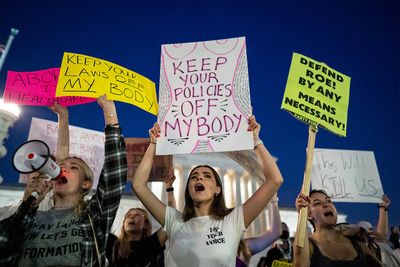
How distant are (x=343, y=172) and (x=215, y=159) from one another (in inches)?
986

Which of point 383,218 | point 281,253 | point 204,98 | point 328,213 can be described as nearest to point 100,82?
point 204,98

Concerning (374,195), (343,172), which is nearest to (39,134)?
(343,172)

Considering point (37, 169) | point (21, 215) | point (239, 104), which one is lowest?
point (21, 215)

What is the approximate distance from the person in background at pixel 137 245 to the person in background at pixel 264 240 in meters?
1.01

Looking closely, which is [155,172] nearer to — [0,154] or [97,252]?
[97,252]

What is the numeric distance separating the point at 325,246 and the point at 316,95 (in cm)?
131

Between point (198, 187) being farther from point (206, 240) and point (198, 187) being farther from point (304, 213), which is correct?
point (304, 213)

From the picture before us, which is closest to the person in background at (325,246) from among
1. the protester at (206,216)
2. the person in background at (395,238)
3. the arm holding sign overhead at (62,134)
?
the protester at (206,216)

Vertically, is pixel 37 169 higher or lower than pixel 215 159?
lower

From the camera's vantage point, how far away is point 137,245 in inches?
114

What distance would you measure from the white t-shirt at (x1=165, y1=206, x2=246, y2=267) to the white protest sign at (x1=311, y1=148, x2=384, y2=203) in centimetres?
257

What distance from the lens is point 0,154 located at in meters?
12.7

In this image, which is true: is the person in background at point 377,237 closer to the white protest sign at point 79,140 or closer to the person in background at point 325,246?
the person in background at point 325,246

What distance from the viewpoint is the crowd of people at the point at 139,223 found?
1954 millimetres
